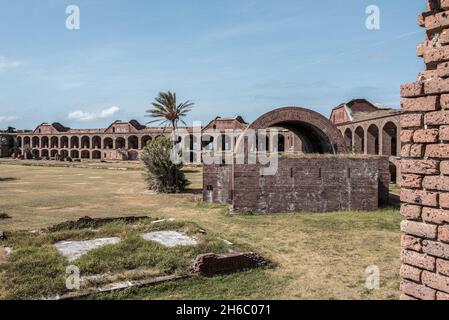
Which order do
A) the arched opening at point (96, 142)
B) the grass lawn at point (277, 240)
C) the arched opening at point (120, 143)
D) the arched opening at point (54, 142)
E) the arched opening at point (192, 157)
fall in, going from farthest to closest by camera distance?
the arched opening at point (54, 142) → the arched opening at point (96, 142) → the arched opening at point (120, 143) → the arched opening at point (192, 157) → the grass lawn at point (277, 240)

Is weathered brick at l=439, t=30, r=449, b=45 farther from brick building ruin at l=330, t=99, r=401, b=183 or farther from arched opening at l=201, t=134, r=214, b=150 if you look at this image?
arched opening at l=201, t=134, r=214, b=150

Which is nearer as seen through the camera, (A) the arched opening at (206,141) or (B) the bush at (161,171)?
(B) the bush at (161,171)

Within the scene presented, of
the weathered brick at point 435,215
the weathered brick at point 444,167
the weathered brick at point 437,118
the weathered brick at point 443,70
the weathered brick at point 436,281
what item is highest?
the weathered brick at point 443,70

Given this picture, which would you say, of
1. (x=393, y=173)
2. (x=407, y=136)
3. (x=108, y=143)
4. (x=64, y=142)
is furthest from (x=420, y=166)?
(x=64, y=142)

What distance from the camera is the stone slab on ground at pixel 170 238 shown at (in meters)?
8.77

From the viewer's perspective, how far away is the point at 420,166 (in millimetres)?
3545

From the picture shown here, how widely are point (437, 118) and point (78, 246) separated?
7574 mm

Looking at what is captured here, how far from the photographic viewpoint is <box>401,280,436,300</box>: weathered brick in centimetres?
352

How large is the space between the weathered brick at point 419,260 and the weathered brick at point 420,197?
0.49 metres

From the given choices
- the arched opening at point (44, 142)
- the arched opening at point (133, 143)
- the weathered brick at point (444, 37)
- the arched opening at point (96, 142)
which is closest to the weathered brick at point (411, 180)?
the weathered brick at point (444, 37)

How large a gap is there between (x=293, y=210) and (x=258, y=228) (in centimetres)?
305

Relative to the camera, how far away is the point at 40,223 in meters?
12.1

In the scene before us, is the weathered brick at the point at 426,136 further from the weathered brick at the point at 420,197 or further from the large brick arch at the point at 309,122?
the large brick arch at the point at 309,122
